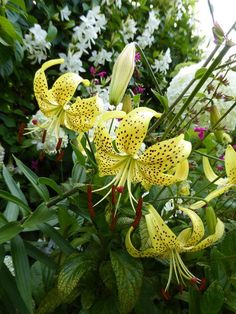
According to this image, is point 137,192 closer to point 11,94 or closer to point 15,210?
point 15,210

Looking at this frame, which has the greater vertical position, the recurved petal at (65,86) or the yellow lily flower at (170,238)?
the recurved petal at (65,86)

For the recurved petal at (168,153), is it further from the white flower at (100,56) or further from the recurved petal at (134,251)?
the white flower at (100,56)

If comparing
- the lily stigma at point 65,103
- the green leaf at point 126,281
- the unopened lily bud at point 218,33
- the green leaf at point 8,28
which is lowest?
the green leaf at point 126,281

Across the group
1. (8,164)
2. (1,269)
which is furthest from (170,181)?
(8,164)

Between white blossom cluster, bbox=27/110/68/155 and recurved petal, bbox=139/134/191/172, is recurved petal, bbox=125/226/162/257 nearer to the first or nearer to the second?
recurved petal, bbox=139/134/191/172

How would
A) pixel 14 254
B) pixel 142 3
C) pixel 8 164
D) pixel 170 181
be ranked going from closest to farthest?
pixel 170 181 < pixel 14 254 < pixel 8 164 < pixel 142 3

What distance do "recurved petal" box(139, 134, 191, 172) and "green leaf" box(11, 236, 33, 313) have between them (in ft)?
0.83

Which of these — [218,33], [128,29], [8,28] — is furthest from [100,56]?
[218,33]

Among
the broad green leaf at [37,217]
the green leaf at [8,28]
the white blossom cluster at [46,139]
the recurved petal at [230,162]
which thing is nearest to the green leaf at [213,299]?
the recurved petal at [230,162]

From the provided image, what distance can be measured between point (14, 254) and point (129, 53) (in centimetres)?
35

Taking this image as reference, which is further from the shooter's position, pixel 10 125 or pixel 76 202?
pixel 10 125

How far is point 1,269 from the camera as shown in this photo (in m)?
0.69

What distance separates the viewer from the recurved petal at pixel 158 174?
21.3 inches

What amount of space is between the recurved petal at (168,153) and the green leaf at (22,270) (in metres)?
0.25
